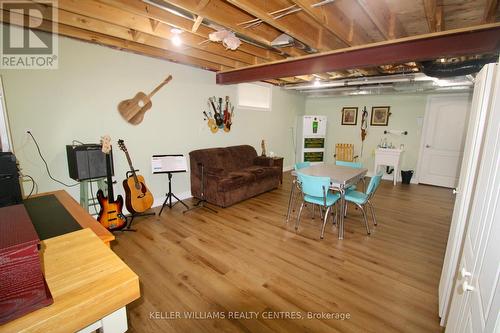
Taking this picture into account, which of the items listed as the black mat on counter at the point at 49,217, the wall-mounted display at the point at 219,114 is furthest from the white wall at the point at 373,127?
the black mat on counter at the point at 49,217

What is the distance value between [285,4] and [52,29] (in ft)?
9.04

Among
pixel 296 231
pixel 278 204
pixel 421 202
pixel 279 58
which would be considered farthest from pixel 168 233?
pixel 421 202

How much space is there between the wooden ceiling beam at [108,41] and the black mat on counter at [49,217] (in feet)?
6.49

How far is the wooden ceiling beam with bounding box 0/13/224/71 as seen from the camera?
8.11ft

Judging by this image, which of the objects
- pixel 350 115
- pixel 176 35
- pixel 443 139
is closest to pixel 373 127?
pixel 350 115

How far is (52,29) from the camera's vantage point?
8.83ft

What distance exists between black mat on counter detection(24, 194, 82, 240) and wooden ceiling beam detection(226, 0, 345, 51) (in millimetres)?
2097

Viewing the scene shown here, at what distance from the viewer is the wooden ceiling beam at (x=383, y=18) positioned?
210 cm

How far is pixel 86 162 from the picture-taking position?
2.84 m

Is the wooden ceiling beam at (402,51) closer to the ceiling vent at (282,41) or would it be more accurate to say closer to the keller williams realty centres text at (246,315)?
the ceiling vent at (282,41)

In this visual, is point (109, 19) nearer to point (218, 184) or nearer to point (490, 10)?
point (218, 184)

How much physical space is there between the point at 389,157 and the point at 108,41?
6309 millimetres

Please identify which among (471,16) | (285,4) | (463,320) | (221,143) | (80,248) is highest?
(471,16)

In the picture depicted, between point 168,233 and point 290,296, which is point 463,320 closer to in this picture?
point 290,296
